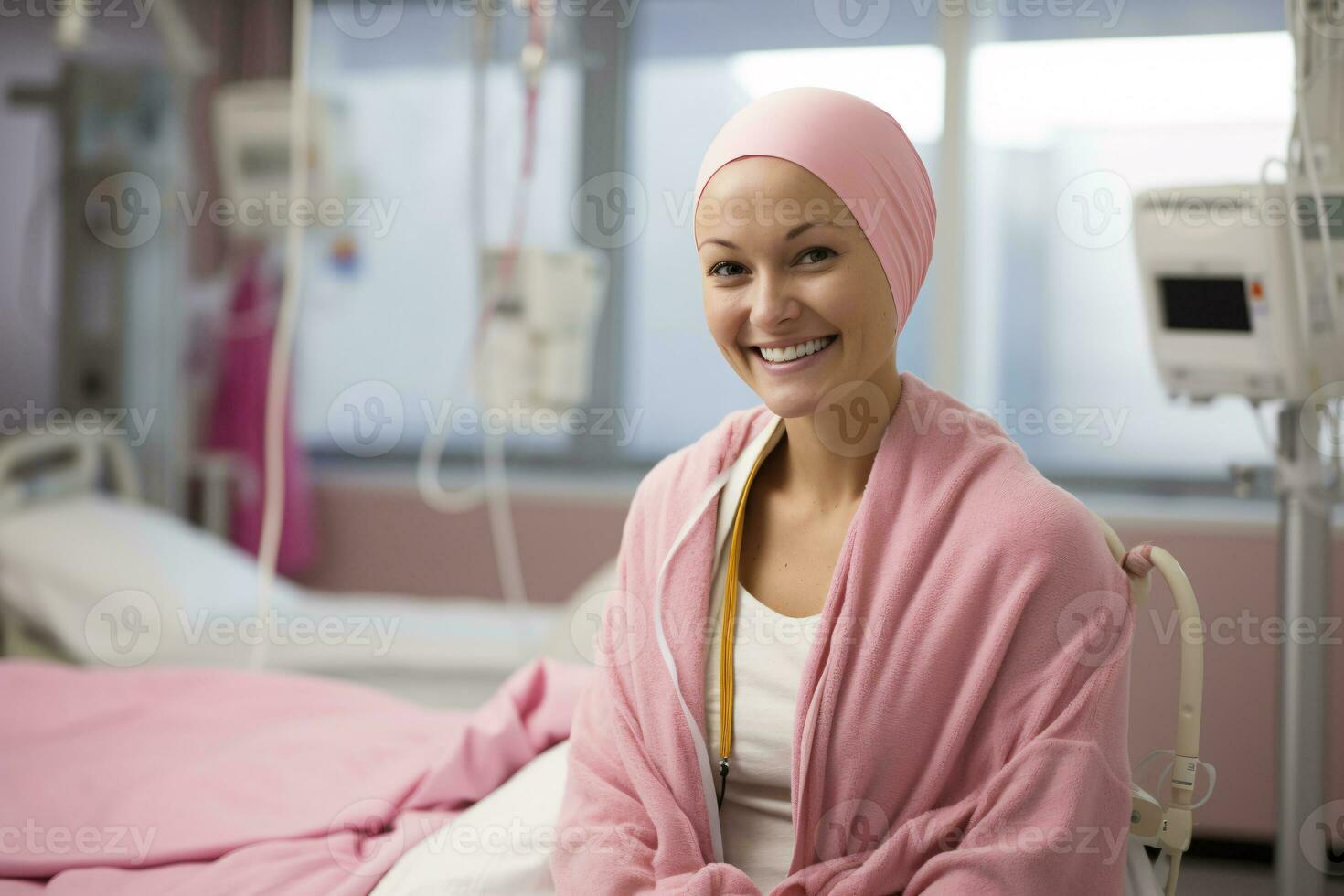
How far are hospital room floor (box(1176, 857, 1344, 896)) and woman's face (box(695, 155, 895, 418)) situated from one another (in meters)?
1.82

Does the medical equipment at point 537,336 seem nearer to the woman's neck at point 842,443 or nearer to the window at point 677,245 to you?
the window at point 677,245

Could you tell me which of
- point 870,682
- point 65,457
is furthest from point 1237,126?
point 65,457

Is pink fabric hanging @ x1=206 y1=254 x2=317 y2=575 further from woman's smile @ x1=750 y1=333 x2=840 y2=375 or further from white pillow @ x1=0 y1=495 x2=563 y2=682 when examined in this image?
woman's smile @ x1=750 y1=333 x2=840 y2=375

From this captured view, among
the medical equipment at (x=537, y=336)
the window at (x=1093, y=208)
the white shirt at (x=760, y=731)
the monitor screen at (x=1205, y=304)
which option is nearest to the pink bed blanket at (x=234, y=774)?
the white shirt at (x=760, y=731)

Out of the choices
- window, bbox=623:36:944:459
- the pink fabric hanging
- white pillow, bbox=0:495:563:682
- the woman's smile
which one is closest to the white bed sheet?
white pillow, bbox=0:495:563:682

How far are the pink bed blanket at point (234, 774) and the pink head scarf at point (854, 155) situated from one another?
78 cm

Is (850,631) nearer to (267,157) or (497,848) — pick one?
(497,848)

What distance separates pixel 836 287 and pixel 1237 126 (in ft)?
7.59

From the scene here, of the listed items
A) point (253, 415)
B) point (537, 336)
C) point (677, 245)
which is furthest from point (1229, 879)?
Answer: point (253, 415)

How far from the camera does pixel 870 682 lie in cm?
112

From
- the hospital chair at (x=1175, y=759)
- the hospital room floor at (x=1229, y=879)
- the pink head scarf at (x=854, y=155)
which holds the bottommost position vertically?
the hospital room floor at (x=1229, y=879)

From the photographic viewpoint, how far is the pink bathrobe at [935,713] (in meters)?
1.06

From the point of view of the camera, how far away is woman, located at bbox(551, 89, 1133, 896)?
1080mm

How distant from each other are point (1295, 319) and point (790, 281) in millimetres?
1026
